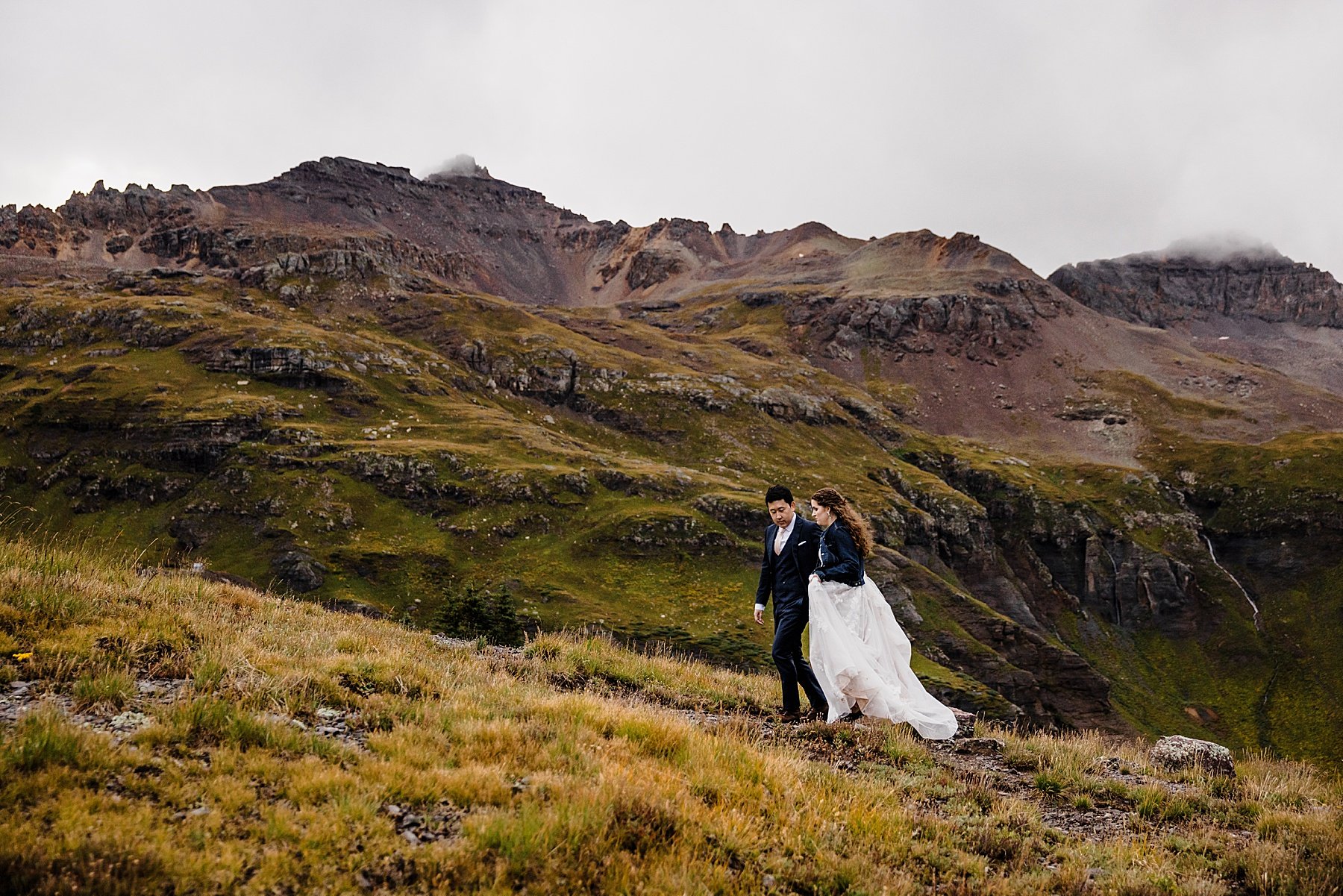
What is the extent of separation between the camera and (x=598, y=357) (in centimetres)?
12675

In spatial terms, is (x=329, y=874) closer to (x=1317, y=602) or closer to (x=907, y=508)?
(x=907, y=508)

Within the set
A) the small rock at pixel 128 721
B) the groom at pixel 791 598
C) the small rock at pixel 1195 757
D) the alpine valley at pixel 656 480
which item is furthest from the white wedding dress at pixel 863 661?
the alpine valley at pixel 656 480

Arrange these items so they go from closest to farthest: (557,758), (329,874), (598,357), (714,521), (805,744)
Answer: (329,874) → (557,758) → (805,744) → (714,521) → (598,357)

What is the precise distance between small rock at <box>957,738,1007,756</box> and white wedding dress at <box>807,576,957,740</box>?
45cm

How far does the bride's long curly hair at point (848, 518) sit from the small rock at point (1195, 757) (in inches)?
233

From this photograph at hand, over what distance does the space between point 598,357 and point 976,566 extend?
243ft

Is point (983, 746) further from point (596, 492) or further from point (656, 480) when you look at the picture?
point (656, 480)

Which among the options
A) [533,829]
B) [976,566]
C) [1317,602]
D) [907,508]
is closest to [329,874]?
[533,829]

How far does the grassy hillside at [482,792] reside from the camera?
4.84 m

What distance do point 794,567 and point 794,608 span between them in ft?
2.38

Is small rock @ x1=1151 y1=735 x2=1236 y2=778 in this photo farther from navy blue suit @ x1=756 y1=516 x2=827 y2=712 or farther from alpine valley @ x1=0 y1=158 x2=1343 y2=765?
alpine valley @ x1=0 y1=158 x2=1343 y2=765

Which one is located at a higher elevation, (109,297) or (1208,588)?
(109,297)

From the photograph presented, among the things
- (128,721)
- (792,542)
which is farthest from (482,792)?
(792,542)

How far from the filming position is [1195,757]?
A: 11766 mm
